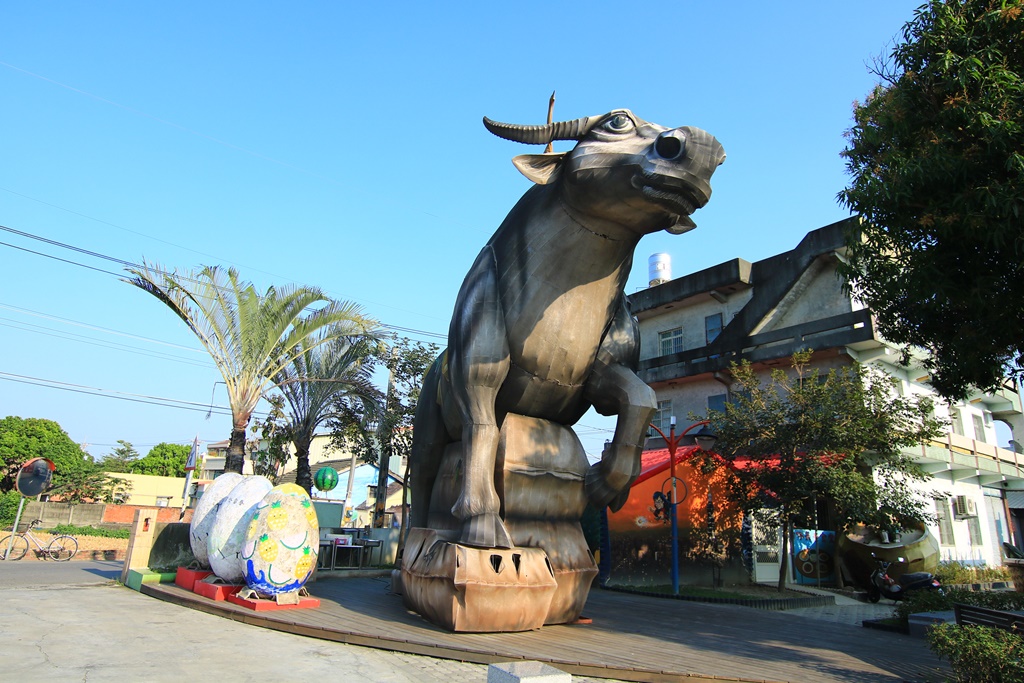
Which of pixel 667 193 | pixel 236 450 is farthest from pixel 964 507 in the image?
pixel 236 450

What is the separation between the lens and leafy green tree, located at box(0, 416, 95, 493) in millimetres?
28516

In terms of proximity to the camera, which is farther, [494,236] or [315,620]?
[494,236]

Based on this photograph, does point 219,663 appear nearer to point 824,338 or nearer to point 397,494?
point 824,338

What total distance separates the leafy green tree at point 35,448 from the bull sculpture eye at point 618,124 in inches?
1192

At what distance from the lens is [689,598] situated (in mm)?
12219

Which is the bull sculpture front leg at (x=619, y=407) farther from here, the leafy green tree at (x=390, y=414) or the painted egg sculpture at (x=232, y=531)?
the leafy green tree at (x=390, y=414)

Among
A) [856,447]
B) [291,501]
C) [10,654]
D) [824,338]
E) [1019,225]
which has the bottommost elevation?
[10,654]

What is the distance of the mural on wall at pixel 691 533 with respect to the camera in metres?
15.0

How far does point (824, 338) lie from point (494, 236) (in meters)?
13.8

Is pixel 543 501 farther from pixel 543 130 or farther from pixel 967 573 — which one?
pixel 967 573

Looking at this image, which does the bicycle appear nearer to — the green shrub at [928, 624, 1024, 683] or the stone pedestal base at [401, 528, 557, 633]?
the stone pedestal base at [401, 528, 557, 633]

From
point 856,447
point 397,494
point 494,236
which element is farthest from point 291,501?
point 397,494

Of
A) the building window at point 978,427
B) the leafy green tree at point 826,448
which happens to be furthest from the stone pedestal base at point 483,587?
the building window at point 978,427

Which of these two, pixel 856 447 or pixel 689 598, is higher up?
pixel 856 447
